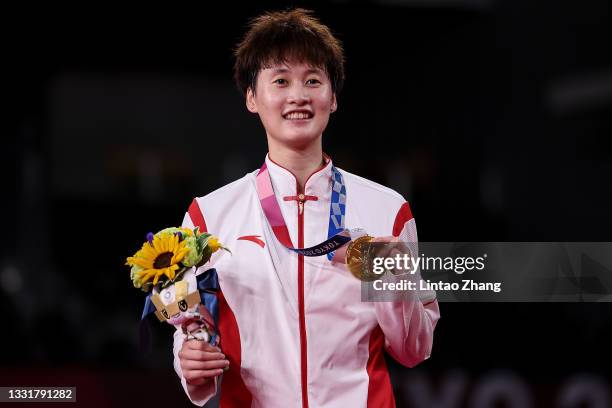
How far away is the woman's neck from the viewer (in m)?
1.77

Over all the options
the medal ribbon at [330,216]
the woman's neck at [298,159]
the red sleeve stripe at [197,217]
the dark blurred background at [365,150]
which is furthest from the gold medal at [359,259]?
the dark blurred background at [365,150]

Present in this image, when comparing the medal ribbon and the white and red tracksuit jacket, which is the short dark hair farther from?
the white and red tracksuit jacket

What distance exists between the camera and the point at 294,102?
1.73 meters

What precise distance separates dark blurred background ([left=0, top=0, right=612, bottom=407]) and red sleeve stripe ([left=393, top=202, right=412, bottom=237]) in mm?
1380

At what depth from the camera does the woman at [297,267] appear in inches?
65.4

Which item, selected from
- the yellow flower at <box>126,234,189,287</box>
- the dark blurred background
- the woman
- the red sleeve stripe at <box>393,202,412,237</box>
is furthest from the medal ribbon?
the dark blurred background

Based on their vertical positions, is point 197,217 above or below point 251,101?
below

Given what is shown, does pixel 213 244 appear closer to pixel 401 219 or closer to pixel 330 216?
pixel 330 216

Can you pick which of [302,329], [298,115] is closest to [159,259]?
[302,329]

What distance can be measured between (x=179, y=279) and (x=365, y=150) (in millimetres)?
1837

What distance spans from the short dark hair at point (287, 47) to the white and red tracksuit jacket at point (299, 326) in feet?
1.00

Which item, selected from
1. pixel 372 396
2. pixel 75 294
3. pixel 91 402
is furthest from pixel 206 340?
pixel 75 294

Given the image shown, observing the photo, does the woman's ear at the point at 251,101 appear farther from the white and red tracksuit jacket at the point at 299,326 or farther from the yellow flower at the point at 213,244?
the yellow flower at the point at 213,244

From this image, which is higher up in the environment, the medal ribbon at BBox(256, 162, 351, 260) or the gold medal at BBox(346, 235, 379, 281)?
the medal ribbon at BBox(256, 162, 351, 260)
